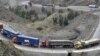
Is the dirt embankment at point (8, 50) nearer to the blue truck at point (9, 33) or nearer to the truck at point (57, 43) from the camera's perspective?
the truck at point (57, 43)

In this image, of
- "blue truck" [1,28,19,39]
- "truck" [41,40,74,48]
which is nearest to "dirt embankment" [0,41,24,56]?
"truck" [41,40,74,48]

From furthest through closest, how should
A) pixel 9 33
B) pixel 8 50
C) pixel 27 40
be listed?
Result: pixel 9 33 < pixel 27 40 < pixel 8 50

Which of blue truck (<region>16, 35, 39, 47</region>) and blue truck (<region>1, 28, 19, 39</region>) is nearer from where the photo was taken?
blue truck (<region>16, 35, 39, 47</region>)

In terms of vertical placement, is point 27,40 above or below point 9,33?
above

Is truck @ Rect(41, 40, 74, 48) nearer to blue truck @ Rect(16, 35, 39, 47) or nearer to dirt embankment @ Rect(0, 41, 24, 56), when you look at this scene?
blue truck @ Rect(16, 35, 39, 47)

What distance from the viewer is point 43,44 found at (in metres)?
39.4

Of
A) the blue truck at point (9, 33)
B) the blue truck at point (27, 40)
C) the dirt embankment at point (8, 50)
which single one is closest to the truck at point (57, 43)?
the blue truck at point (27, 40)

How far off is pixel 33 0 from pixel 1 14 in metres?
36.4

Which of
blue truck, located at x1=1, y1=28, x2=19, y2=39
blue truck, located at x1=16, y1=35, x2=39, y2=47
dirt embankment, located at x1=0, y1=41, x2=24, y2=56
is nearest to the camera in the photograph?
dirt embankment, located at x1=0, y1=41, x2=24, y2=56

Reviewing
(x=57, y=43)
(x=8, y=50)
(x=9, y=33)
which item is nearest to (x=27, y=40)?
(x=9, y=33)

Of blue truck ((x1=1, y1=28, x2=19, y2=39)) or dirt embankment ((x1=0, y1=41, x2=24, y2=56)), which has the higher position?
dirt embankment ((x1=0, y1=41, x2=24, y2=56))

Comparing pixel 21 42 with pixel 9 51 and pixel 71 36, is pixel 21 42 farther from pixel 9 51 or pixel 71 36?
pixel 71 36

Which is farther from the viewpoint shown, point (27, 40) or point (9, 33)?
point (9, 33)

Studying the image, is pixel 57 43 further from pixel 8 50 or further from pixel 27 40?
pixel 8 50
